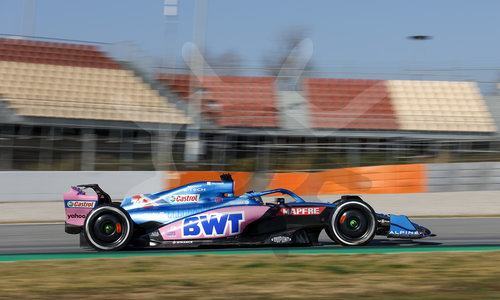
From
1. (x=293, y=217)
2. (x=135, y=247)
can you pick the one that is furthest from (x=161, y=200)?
(x=293, y=217)

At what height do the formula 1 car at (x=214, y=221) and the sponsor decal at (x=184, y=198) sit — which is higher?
the sponsor decal at (x=184, y=198)

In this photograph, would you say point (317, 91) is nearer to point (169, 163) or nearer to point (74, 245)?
point (169, 163)

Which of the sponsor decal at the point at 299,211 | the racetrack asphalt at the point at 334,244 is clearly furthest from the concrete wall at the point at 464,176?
the sponsor decal at the point at 299,211

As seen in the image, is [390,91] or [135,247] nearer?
[135,247]

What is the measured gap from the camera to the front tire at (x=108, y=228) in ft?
21.2

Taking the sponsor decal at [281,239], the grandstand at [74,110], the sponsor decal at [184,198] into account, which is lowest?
the sponsor decal at [281,239]

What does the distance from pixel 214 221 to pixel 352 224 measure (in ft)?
5.27

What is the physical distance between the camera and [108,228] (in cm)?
651

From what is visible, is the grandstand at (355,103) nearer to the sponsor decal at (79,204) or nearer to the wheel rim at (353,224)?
the sponsor decal at (79,204)

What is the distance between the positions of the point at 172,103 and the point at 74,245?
28.8 feet

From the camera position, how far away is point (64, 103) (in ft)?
47.6

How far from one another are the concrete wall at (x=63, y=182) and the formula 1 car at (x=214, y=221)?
6060 mm

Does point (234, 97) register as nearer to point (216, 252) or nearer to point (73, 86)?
point (73, 86)

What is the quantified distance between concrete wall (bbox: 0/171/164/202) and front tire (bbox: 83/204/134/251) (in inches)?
245
